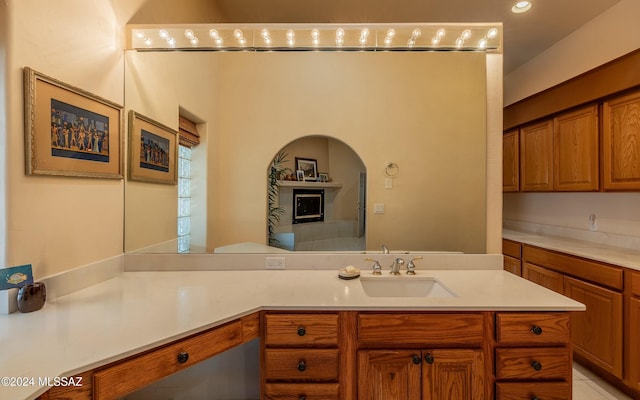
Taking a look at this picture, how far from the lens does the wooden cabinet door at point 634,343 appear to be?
1942 mm

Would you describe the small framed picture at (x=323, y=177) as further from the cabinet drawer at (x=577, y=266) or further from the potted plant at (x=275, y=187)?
the cabinet drawer at (x=577, y=266)

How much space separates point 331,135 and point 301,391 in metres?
A: 1.57

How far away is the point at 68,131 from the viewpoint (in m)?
1.40

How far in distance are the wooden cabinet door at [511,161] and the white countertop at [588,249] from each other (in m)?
0.69

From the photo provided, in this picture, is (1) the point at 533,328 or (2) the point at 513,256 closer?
(1) the point at 533,328

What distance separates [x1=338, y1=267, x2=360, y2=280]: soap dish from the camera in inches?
68.7

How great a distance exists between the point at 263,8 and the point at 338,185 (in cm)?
174

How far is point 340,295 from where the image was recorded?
1.47m

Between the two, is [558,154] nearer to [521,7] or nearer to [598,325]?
[521,7]

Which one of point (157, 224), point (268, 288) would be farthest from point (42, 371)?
point (157, 224)

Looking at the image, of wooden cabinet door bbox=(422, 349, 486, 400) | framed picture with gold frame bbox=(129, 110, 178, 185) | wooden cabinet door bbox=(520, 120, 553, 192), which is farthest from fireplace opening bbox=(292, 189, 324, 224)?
wooden cabinet door bbox=(520, 120, 553, 192)

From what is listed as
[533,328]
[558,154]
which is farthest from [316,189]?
[558,154]

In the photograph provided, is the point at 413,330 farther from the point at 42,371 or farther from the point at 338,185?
the point at 42,371

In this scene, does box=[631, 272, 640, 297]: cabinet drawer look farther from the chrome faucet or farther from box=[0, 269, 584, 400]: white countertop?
the chrome faucet
